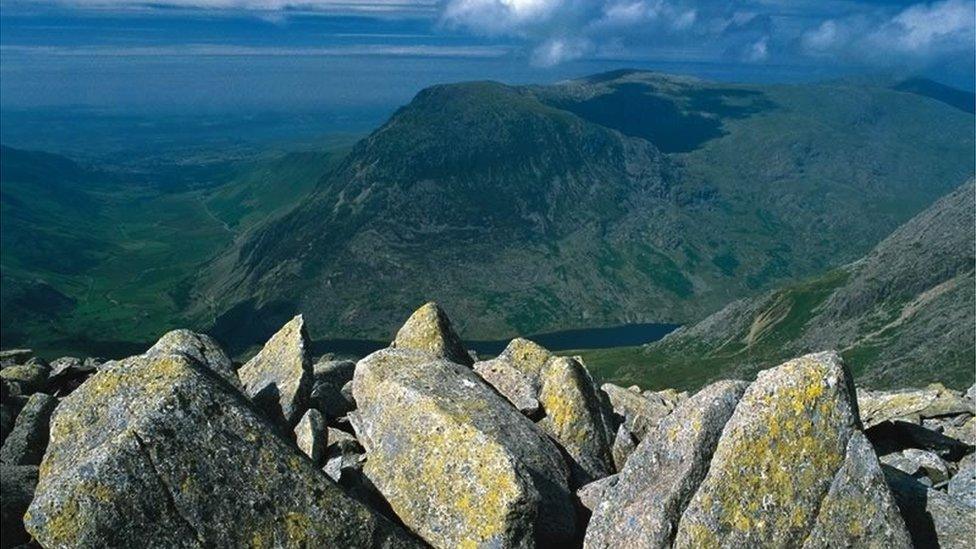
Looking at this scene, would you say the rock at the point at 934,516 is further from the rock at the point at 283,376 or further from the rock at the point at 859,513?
the rock at the point at 283,376

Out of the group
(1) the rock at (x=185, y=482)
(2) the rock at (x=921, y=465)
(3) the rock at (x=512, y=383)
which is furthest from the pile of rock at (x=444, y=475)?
(3) the rock at (x=512, y=383)

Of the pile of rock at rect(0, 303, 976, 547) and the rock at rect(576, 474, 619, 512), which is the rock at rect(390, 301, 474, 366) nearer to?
the pile of rock at rect(0, 303, 976, 547)

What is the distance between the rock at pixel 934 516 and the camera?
1653 cm

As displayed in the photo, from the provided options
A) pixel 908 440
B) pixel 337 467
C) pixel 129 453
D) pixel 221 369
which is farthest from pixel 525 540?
pixel 908 440

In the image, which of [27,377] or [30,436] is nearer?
[30,436]

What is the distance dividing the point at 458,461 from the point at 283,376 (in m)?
9.25

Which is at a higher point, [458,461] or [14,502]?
[458,461]

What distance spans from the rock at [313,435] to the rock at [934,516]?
14120 millimetres

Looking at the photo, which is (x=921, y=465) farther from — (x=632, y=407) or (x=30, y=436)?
(x=30, y=436)

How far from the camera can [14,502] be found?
1549cm

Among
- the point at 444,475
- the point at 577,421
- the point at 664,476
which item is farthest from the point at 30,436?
the point at 664,476

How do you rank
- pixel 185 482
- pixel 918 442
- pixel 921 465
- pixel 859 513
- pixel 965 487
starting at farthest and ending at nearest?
1. pixel 918 442
2. pixel 921 465
3. pixel 965 487
4. pixel 859 513
5. pixel 185 482

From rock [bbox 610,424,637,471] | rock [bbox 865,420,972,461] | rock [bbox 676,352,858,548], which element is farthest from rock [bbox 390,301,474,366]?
rock [bbox 865,420,972,461]

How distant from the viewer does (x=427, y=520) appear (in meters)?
16.4
